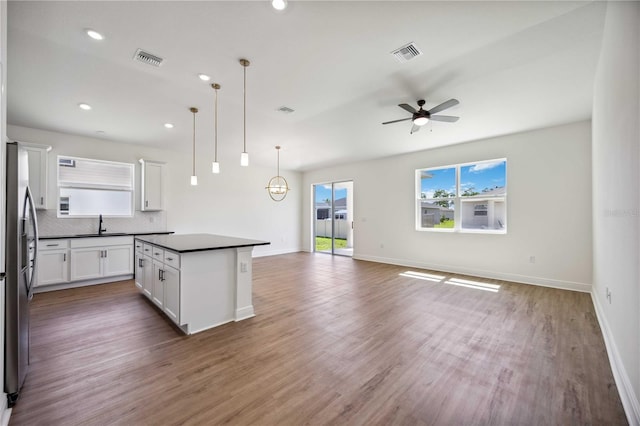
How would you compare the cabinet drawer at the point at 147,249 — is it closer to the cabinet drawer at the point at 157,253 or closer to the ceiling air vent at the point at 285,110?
the cabinet drawer at the point at 157,253

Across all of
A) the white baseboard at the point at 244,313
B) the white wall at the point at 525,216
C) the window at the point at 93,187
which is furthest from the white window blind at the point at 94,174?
the white wall at the point at 525,216

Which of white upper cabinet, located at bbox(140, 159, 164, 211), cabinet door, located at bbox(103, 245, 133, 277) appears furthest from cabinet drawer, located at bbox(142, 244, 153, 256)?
white upper cabinet, located at bbox(140, 159, 164, 211)

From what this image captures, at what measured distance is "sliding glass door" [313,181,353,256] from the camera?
8.35 meters

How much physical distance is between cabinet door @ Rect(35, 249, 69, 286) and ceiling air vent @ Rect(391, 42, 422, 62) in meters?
5.71

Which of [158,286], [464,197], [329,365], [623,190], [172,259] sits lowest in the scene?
[329,365]

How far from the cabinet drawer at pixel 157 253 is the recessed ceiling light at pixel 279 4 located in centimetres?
277

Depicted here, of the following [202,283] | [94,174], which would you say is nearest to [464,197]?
[202,283]

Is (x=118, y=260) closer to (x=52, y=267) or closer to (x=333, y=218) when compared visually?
(x=52, y=267)

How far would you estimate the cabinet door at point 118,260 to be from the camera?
4.79m

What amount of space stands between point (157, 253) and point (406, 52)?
355 cm

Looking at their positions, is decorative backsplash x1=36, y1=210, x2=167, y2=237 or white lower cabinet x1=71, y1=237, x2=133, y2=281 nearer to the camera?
white lower cabinet x1=71, y1=237, x2=133, y2=281

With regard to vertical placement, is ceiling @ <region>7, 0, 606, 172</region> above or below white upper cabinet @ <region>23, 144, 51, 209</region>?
above

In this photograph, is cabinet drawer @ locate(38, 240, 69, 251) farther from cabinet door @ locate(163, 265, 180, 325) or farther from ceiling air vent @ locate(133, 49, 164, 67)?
ceiling air vent @ locate(133, 49, 164, 67)

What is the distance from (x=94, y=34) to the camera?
2.27 m
